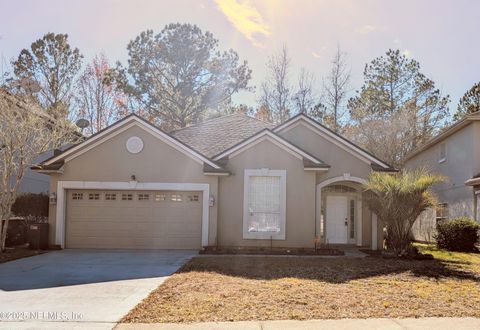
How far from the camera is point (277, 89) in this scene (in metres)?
32.4

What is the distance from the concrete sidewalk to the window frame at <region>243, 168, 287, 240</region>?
9376mm

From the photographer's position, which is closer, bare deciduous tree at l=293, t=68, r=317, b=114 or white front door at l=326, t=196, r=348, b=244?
white front door at l=326, t=196, r=348, b=244

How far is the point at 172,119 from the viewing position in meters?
32.9

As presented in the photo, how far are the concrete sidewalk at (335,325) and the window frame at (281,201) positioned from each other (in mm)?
9376

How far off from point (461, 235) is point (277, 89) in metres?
17.9

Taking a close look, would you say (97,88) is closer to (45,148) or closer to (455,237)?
(45,148)

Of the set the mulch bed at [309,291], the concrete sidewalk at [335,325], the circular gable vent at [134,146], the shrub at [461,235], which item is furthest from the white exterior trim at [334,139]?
the concrete sidewalk at [335,325]

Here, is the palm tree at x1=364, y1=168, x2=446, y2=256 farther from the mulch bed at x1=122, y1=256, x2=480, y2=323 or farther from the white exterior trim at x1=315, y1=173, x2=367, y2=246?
the white exterior trim at x1=315, y1=173, x2=367, y2=246

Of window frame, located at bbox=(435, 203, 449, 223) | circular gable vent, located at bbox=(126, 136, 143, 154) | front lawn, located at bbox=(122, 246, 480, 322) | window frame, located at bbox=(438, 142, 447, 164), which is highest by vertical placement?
window frame, located at bbox=(438, 142, 447, 164)

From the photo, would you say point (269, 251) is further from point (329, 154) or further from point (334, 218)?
point (329, 154)

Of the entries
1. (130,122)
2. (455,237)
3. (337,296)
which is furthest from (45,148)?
(455,237)

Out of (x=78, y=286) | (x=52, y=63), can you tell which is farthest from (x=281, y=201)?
(x=52, y=63)

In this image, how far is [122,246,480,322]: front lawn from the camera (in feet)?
23.8

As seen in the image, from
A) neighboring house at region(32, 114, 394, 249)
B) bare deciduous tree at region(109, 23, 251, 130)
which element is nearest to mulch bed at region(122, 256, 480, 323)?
neighboring house at region(32, 114, 394, 249)
